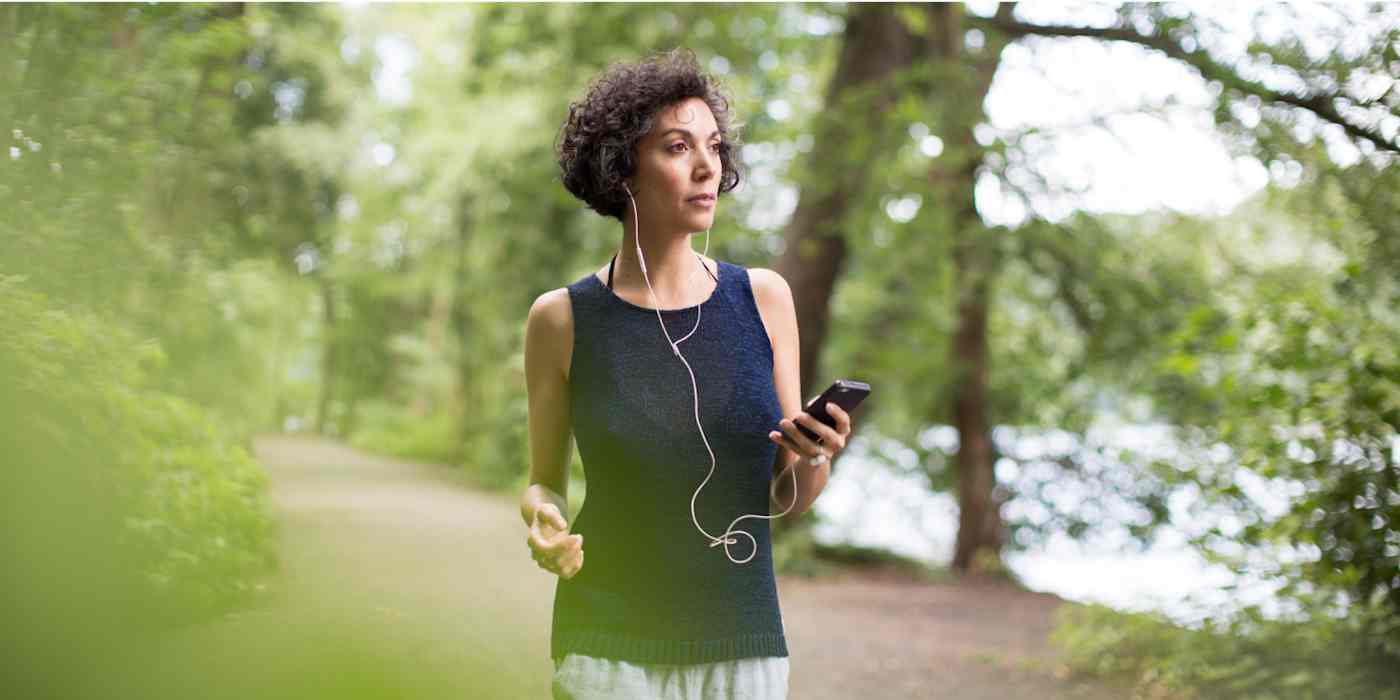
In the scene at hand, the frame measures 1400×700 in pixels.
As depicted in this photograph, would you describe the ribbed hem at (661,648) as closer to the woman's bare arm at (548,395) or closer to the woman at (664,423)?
the woman at (664,423)

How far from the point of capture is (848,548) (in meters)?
11.5

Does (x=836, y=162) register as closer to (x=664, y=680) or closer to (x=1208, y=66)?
(x=1208, y=66)

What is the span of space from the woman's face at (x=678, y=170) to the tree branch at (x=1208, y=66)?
4021 millimetres

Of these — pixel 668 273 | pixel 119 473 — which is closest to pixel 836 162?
pixel 668 273

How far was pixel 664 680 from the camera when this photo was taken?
69.1 inches

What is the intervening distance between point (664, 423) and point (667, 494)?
0.11m

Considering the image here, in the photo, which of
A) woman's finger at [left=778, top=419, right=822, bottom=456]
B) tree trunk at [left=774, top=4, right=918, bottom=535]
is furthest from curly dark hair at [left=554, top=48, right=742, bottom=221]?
tree trunk at [left=774, top=4, right=918, bottom=535]

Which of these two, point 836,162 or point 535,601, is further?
point 836,162

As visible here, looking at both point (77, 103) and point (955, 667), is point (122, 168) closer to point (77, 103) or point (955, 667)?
point (77, 103)

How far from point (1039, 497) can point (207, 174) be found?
8.01 meters

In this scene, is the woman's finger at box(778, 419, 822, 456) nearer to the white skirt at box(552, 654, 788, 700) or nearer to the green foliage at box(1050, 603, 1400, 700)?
the white skirt at box(552, 654, 788, 700)

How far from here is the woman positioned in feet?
5.74

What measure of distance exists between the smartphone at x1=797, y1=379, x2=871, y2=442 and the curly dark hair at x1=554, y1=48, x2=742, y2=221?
524mm

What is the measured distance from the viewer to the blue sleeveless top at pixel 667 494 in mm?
1752
